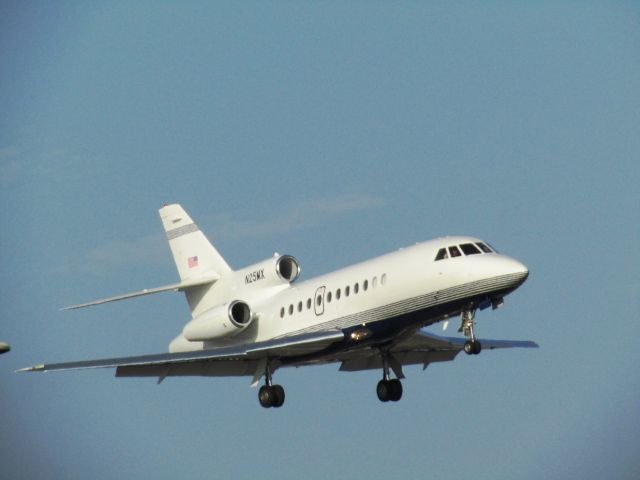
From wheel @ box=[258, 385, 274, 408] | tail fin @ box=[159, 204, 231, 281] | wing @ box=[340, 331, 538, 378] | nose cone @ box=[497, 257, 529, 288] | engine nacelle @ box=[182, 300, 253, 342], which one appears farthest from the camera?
tail fin @ box=[159, 204, 231, 281]

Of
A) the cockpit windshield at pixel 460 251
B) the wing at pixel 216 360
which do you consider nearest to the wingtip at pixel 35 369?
the wing at pixel 216 360

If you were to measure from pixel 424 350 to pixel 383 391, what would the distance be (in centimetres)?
242

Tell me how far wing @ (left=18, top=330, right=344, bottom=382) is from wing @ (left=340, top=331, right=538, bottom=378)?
2.70 metres

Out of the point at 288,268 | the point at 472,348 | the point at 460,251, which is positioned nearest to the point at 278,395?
the point at 288,268

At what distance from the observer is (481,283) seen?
1511 inches

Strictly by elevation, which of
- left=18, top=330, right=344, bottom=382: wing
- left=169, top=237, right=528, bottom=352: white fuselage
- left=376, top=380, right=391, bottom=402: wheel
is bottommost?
left=376, top=380, right=391, bottom=402: wheel

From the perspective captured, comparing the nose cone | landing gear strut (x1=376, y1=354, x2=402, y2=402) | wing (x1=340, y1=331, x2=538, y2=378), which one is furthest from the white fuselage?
landing gear strut (x1=376, y1=354, x2=402, y2=402)

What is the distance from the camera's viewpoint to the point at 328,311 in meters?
41.4

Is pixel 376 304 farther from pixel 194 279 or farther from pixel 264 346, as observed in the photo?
pixel 194 279

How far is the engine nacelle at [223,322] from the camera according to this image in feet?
142

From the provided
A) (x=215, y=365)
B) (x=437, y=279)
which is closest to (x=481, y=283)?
(x=437, y=279)

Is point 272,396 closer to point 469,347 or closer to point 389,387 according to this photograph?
point 389,387

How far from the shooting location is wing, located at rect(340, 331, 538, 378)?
44.6 m

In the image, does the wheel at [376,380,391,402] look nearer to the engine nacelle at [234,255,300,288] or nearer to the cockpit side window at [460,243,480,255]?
the engine nacelle at [234,255,300,288]
